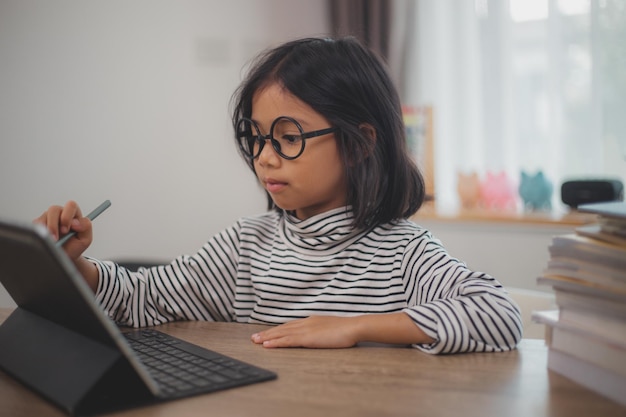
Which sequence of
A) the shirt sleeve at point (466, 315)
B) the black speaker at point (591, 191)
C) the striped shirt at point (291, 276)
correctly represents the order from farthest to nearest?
the black speaker at point (591, 191) < the striped shirt at point (291, 276) < the shirt sleeve at point (466, 315)

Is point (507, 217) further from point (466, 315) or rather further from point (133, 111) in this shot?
point (466, 315)

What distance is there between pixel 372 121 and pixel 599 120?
2.22 m

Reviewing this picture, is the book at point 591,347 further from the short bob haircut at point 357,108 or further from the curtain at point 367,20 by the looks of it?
the curtain at point 367,20

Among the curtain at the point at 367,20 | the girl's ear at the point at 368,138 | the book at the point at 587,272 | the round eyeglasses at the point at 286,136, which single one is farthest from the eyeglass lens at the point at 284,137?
the curtain at the point at 367,20

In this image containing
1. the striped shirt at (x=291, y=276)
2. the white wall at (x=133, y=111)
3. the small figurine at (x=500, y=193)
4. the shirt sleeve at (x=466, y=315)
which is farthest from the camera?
the small figurine at (x=500, y=193)

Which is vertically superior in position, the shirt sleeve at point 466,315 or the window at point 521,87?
the window at point 521,87

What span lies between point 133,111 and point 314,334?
261cm

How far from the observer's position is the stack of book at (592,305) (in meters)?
0.75

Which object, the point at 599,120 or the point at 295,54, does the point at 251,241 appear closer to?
the point at 295,54

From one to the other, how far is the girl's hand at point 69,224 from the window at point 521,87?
8.61 ft

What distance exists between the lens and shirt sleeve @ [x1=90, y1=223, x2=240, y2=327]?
1.27 m

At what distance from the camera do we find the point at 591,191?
2971 mm

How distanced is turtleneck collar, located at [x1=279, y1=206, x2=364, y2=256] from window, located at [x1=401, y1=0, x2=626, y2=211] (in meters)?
2.25

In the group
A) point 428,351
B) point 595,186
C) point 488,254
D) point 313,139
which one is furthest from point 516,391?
point 488,254
